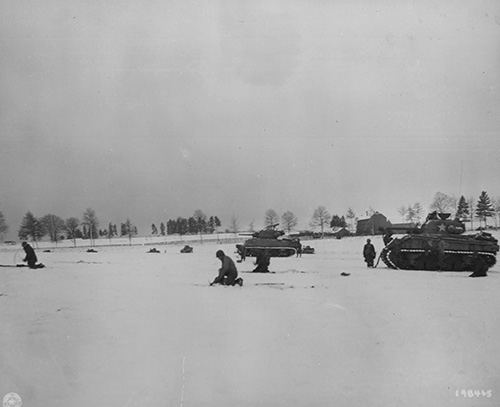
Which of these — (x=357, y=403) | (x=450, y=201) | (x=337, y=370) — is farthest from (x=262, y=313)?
(x=450, y=201)

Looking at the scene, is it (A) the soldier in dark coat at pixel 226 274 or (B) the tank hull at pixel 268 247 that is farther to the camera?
(B) the tank hull at pixel 268 247

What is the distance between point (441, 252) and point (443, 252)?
66 mm

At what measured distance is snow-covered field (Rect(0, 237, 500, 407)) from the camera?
15.8 feet

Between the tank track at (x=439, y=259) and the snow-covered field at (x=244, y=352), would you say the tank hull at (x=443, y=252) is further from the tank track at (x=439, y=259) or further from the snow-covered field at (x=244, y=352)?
the snow-covered field at (x=244, y=352)

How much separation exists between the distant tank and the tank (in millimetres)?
6006

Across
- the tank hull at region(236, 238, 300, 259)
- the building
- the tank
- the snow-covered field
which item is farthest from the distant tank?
the building

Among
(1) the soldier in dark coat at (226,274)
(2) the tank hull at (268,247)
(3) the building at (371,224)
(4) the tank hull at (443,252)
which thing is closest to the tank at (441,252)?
(4) the tank hull at (443,252)

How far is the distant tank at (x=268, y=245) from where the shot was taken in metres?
22.1

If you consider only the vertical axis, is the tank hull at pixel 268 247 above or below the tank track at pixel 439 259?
above

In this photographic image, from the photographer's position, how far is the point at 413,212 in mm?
99688

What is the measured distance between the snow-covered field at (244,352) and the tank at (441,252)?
29.7 feet

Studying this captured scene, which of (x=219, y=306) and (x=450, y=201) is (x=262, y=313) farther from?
(x=450, y=201)

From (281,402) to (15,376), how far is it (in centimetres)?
276

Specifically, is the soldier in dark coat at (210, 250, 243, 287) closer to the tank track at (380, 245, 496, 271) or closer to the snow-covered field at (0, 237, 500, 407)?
the snow-covered field at (0, 237, 500, 407)
